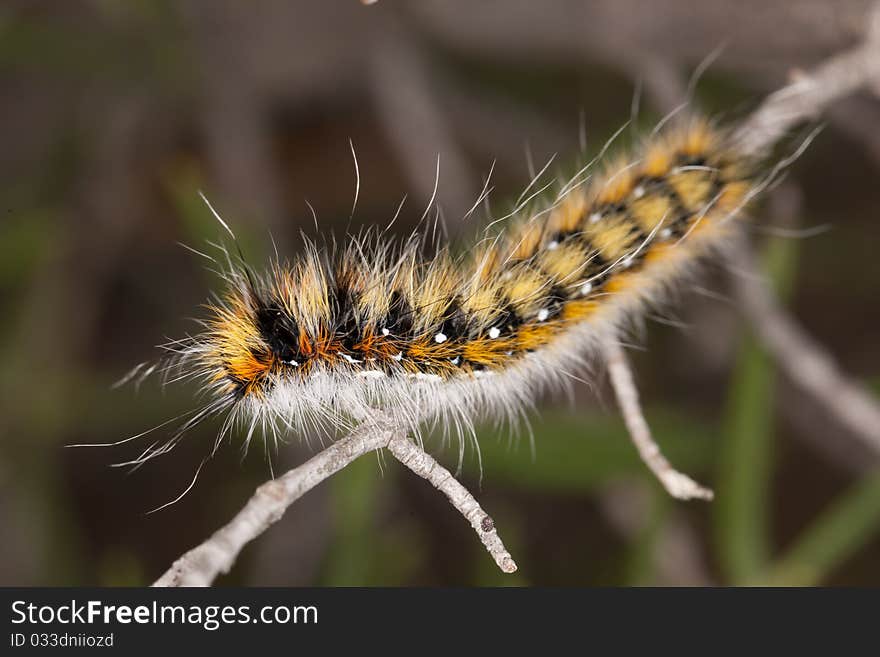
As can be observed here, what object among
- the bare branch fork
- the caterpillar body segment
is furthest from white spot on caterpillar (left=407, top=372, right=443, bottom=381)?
the bare branch fork

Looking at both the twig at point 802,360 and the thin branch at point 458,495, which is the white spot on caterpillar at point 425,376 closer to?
the thin branch at point 458,495

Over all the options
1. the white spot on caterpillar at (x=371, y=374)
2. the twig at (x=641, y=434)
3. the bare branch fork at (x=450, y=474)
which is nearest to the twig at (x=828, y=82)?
the bare branch fork at (x=450, y=474)

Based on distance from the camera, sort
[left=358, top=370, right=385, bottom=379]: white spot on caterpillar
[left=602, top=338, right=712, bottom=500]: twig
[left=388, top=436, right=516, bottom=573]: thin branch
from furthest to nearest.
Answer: [left=358, top=370, right=385, bottom=379]: white spot on caterpillar → [left=602, top=338, right=712, bottom=500]: twig → [left=388, top=436, right=516, bottom=573]: thin branch

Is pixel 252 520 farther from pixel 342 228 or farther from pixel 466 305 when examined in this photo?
pixel 342 228

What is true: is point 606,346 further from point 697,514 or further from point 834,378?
point 697,514

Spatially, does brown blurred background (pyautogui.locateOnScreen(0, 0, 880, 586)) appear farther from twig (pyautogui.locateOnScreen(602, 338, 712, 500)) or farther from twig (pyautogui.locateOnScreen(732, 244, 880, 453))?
twig (pyautogui.locateOnScreen(602, 338, 712, 500))

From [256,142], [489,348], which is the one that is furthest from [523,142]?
[489,348]

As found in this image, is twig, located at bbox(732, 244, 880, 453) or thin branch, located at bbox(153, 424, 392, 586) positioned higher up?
thin branch, located at bbox(153, 424, 392, 586)
